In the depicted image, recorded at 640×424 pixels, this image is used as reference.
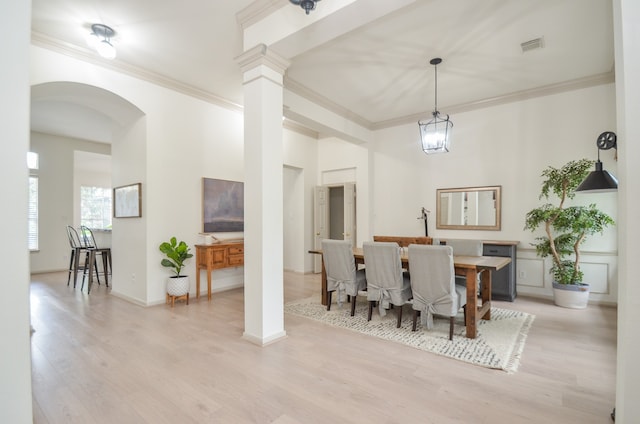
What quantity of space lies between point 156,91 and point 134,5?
4.93ft

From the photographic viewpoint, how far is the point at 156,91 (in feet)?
13.6

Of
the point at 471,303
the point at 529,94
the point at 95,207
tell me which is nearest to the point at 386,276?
the point at 471,303

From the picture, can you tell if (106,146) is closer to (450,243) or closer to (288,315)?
(288,315)

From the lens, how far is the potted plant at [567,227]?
3.77 m

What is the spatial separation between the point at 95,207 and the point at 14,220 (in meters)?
10.2

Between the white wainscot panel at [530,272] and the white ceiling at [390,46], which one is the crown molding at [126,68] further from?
the white wainscot panel at [530,272]

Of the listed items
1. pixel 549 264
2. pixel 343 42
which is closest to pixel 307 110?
pixel 343 42

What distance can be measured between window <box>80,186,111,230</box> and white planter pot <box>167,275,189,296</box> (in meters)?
6.64

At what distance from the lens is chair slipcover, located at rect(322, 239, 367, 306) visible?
3643mm

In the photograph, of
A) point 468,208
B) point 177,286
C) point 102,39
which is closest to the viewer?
point 102,39

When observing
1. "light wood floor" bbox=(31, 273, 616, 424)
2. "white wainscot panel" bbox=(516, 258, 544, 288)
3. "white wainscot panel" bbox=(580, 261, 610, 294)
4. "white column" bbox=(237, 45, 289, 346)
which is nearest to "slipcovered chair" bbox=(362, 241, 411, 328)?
"light wood floor" bbox=(31, 273, 616, 424)

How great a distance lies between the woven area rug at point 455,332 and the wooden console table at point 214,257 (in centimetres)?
118

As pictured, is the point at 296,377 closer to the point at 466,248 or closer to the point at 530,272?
the point at 466,248

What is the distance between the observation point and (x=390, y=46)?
337 cm
